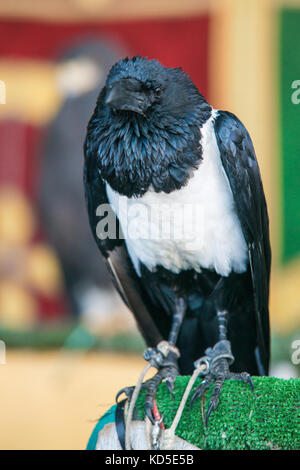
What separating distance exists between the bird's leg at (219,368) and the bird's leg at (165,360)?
0.30 ft

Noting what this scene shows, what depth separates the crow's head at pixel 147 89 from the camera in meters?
1.89

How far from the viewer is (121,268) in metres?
2.29

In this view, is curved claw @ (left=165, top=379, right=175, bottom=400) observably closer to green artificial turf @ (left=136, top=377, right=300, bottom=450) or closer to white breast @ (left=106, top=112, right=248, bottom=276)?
green artificial turf @ (left=136, top=377, right=300, bottom=450)

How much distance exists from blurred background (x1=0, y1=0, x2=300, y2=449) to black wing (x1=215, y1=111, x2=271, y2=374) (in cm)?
192

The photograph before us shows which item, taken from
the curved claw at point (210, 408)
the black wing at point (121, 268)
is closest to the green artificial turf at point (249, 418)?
the curved claw at point (210, 408)

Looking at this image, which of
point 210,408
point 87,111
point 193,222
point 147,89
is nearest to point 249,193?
point 193,222

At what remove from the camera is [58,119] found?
17.7 feet

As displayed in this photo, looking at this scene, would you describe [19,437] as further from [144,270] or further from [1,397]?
[144,270]

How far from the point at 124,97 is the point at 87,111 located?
347 centimetres

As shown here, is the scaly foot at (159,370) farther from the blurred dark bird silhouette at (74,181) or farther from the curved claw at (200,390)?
the blurred dark bird silhouette at (74,181)

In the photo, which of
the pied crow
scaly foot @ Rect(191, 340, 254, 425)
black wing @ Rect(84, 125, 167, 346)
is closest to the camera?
scaly foot @ Rect(191, 340, 254, 425)

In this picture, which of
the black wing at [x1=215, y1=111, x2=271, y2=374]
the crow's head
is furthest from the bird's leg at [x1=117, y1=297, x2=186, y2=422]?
the crow's head

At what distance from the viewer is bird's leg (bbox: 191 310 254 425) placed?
1.77m

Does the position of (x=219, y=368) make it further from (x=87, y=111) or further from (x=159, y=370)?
(x=87, y=111)
